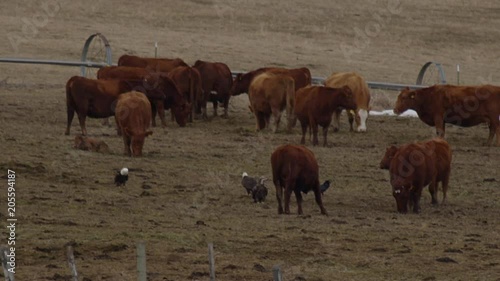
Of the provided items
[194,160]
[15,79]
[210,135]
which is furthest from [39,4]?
[194,160]

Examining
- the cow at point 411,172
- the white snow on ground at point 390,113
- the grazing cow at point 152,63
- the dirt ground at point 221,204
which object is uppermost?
the grazing cow at point 152,63

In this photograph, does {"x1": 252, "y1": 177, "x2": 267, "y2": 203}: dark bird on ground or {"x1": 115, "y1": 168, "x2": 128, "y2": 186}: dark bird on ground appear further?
{"x1": 115, "y1": 168, "x2": 128, "y2": 186}: dark bird on ground

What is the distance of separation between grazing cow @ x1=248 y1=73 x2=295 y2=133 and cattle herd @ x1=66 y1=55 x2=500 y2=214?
0.8 inches

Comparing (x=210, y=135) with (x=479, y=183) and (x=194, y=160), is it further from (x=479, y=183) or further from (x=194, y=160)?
(x=479, y=183)

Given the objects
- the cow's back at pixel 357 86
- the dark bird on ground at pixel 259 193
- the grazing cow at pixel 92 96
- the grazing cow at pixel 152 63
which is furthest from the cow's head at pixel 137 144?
the grazing cow at pixel 152 63

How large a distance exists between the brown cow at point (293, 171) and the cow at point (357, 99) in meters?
10.7

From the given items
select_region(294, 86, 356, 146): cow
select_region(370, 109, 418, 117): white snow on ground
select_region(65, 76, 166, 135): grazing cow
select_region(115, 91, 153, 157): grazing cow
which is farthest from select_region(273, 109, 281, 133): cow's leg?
select_region(115, 91, 153, 157): grazing cow

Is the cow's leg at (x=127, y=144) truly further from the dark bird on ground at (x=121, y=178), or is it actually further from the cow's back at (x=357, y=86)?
the cow's back at (x=357, y=86)

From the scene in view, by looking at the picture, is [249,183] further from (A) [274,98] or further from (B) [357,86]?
(B) [357,86]

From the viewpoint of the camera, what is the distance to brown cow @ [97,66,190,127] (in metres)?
26.7

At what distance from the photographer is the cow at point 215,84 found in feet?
97.1

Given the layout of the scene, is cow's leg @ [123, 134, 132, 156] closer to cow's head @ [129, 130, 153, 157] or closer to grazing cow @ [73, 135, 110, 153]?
cow's head @ [129, 130, 153, 157]

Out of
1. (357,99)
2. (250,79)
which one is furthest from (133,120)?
(250,79)

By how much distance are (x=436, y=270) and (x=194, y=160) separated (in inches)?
356
